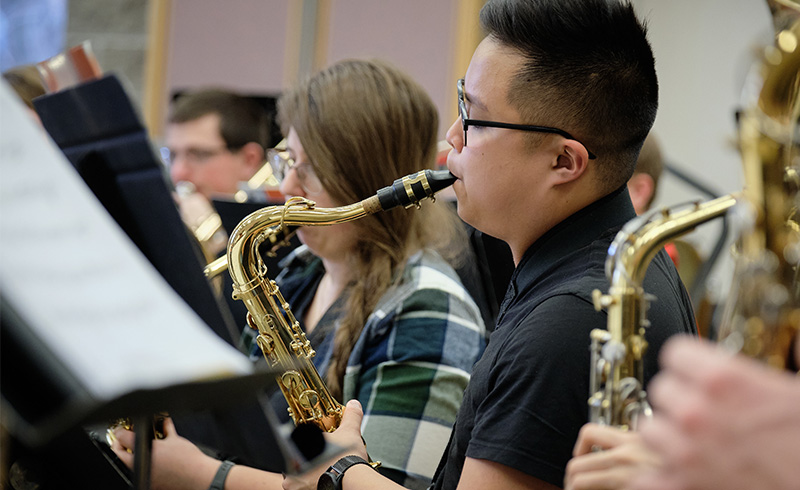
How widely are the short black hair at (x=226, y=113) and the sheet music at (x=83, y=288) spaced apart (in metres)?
2.69

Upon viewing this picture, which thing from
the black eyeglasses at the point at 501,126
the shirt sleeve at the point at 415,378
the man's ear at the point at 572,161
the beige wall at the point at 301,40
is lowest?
the beige wall at the point at 301,40

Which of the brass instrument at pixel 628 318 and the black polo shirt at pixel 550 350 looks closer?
the brass instrument at pixel 628 318

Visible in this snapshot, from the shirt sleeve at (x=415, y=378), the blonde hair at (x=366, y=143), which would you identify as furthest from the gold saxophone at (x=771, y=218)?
the blonde hair at (x=366, y=143)

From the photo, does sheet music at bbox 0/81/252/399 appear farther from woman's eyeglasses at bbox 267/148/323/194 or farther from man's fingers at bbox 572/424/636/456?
woman's eyeglasses at bbox 267/148/323/194

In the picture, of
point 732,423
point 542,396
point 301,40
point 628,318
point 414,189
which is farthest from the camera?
point 301,40

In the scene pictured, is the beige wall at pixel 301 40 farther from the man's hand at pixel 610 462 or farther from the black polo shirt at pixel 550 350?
the man's hand at pixel 610 462

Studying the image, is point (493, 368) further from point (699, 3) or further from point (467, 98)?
point (699, 3)

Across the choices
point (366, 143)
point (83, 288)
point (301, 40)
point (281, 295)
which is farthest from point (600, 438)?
point (301, 40)

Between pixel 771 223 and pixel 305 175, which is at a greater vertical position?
pixel 771 223

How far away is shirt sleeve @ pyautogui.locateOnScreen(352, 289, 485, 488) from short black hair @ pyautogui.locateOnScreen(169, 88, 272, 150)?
2011 mm

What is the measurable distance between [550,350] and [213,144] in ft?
8.59

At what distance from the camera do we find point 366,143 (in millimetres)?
1765

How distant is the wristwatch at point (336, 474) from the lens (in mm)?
1290

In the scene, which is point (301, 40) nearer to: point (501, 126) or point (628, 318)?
point (501, 126)
